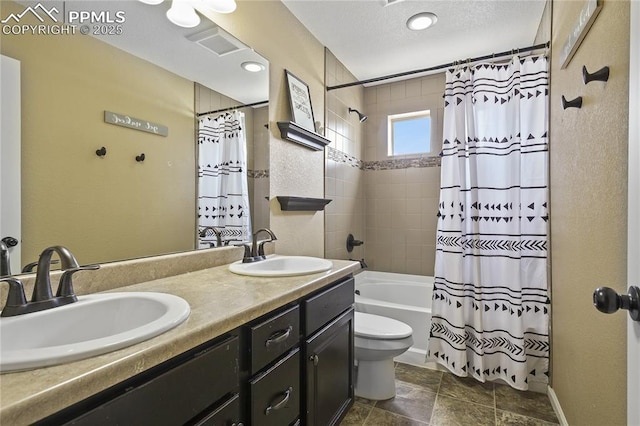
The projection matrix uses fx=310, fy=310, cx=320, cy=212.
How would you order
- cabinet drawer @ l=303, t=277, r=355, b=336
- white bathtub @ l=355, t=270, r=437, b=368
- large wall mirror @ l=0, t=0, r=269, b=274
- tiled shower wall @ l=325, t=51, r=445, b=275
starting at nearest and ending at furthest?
Answer: large wall mirror @ l=0, t=0, r=269, b=274, cabinet drawer @ l=303, t=277, r=355, b=336, white bathtub @ l=355, t=270, r=437, b=368, tiled shower wall @ l=325, t=51, r=445, b=275

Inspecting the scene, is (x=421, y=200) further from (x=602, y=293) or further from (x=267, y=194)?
(x=602, y=293)

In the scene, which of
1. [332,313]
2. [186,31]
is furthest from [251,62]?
[332,313]

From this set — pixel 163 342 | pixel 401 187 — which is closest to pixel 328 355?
pixel 163 342

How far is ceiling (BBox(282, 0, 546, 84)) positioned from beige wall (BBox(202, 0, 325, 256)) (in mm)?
156

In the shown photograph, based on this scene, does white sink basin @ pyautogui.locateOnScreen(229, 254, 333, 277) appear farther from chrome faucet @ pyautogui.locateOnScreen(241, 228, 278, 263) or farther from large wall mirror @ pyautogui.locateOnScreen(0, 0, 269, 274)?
large wall mirror @ pyautogui.locateOnScreen(0, 0, 269, 274)

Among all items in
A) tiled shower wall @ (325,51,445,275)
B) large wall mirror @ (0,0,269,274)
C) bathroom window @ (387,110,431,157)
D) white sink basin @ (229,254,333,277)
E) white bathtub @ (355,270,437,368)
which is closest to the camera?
large wall mirror @ (0,0,269,274)

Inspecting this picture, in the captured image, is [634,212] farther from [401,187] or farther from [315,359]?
[401,187]

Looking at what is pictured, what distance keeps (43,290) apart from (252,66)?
144 centimetres

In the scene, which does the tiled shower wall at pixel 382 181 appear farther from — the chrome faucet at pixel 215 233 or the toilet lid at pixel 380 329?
the chrome faucet at pixel 215 233

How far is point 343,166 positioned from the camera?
2.90 m

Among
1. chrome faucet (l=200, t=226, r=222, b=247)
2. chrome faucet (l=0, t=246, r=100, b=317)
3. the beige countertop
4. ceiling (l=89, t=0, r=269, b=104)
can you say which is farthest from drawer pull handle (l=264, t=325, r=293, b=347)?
ceiling (l=89, t=0, r=269, b=104)

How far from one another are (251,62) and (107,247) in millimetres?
1223

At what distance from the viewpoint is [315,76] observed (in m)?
2.42

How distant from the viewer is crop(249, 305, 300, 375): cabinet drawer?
3.12ft
